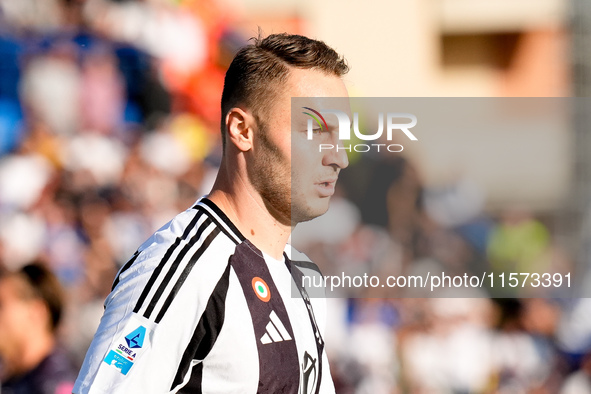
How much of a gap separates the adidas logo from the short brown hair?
582 millimetres

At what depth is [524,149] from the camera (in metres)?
13.7

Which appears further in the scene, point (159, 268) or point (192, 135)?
point (192, 135)

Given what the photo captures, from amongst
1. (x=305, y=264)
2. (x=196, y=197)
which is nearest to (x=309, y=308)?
(x=305, y=264)

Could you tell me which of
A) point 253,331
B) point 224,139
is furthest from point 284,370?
point 224,139

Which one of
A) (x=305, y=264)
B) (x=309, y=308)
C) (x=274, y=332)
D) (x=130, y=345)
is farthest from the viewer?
(x=305, y=264)

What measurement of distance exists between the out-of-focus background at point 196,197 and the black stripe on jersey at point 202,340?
160 inches

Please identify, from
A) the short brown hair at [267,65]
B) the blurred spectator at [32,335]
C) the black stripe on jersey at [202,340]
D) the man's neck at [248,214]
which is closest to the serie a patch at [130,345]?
the black stripe on jersey at [202,340]

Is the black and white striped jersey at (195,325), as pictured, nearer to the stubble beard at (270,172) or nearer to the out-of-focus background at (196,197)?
the stubble beard at (270,172)

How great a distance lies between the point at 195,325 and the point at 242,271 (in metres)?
0.26

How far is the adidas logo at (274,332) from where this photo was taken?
209 centimetres

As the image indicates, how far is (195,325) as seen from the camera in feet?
Result: 6.39

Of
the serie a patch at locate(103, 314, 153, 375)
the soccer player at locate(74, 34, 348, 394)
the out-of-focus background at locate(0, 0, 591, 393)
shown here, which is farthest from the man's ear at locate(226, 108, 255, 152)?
the out-of-focus background at locate(0, 0, 591, 393)

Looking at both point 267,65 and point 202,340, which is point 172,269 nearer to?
point 202,340

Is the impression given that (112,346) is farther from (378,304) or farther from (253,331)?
(378,304)
